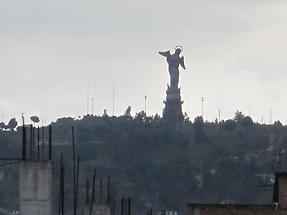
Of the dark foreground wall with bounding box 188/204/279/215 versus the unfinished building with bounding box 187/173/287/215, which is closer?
the unfinished building with bounding box 187/173/287/215

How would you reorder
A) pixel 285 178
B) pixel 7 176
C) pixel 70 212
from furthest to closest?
1. pixel 7 176
2. pixel 70 212
3. pixel 285 178

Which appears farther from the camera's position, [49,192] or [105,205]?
[105,205]

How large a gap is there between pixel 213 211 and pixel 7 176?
142919mm

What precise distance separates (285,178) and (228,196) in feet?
491

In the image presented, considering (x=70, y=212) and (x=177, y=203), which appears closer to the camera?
(x=70, y=212)

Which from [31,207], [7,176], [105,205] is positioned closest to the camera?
[31,207]

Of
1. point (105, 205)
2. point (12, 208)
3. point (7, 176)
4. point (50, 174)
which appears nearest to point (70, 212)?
point (12, 208)

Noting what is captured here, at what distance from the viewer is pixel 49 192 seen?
53.4 m

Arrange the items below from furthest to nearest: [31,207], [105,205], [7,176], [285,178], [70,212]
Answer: [7,176], [70,212], [105,205], [31,207], [285,178]

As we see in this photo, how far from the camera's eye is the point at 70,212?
17525 centimetres

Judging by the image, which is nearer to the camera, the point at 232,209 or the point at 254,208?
the point at 254,208

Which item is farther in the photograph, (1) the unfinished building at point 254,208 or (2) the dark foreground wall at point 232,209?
(2) the dark foreground wall at point 232,209

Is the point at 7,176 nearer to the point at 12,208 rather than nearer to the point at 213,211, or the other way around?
the point at 12,208

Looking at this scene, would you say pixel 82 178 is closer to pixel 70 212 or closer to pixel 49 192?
pixel 70 212
